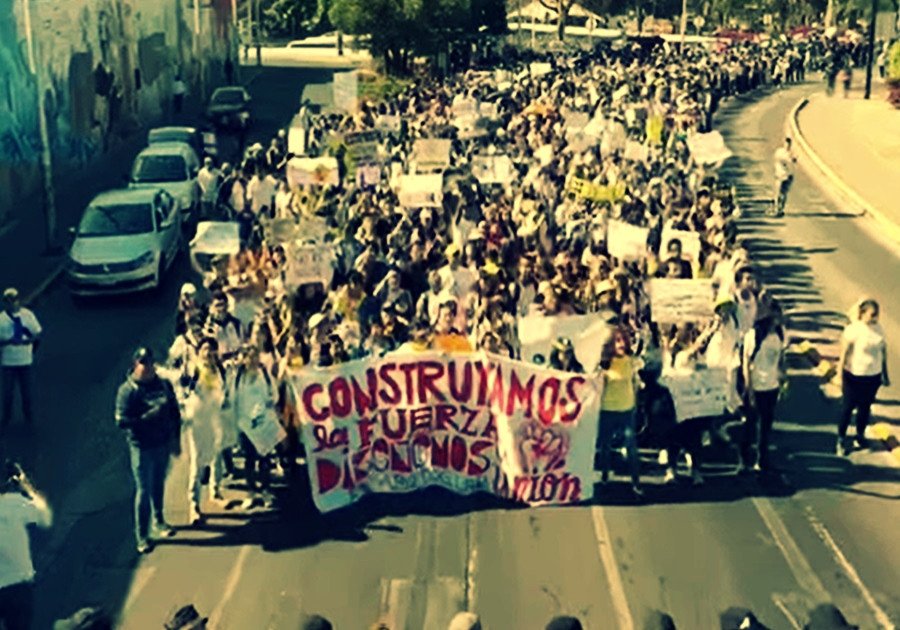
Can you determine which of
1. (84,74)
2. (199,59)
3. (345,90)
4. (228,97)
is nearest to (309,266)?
(345,90)

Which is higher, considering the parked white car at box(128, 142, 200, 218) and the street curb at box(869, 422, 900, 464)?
the parked white car at box(128, 142, 200, 218)

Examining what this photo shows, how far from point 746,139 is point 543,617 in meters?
36.0

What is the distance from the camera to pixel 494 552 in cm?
1228

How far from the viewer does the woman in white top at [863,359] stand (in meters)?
14.2

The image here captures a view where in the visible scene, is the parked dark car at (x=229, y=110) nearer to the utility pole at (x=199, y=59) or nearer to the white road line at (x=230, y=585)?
the utility pole at (x=199, y=59)

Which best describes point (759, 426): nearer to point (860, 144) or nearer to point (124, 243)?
point (124, 243)

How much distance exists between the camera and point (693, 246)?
18.5 m

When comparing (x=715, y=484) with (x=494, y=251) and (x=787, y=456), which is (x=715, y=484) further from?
(x=494, y=251)

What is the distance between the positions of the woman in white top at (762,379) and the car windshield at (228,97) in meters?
32.7

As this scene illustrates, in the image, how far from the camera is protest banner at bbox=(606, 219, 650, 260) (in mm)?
18578

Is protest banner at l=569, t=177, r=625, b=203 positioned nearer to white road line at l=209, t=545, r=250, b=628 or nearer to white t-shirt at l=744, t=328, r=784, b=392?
white t-shirt at l=744, t=328, r=784, b=392

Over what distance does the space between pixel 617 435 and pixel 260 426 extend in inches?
135

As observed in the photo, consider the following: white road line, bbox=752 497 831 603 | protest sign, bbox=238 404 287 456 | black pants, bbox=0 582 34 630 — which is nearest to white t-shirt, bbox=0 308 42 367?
protest sign, bbox=238 404 287 456

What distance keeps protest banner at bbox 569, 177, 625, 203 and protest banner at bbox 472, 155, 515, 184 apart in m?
1.30
